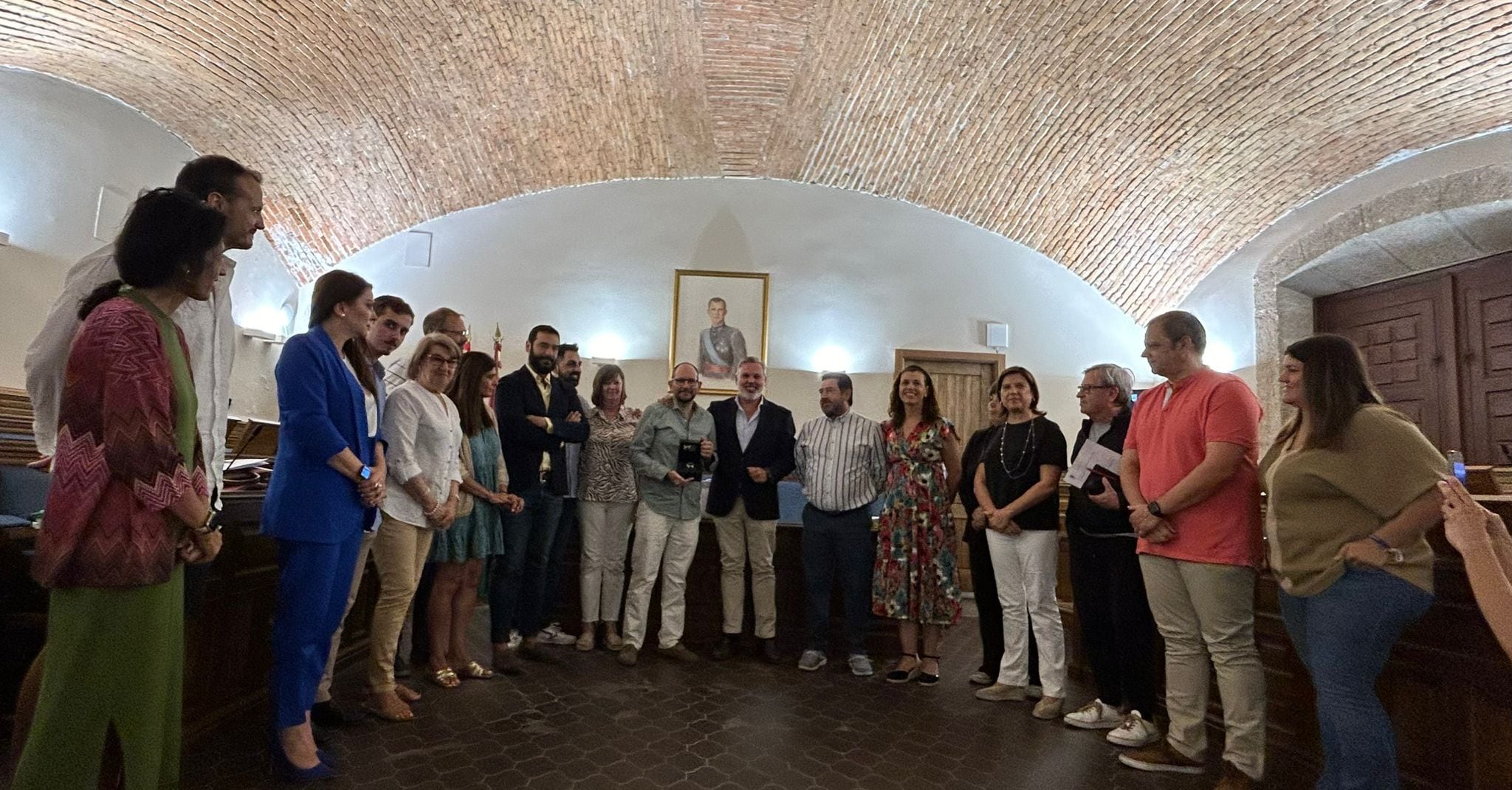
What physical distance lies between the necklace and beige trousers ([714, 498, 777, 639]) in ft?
4.16

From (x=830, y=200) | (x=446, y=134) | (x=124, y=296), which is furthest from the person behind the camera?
(x=830, y=200)

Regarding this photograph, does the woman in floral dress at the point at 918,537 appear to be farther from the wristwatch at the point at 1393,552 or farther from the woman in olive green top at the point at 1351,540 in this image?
the wristwatch at the point at 1393,552

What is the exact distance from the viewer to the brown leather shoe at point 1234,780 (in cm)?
251

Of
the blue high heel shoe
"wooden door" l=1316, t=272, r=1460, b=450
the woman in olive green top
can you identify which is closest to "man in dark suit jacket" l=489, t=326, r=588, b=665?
the blue high heel shoe

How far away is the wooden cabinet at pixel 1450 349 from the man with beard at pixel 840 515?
14.9 feet

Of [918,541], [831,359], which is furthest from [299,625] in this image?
[831,359]

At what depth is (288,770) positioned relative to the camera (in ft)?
7.67

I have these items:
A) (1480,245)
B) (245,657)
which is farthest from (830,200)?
(245,657)

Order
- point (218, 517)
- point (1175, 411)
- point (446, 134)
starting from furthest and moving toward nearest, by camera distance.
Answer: point (446, 134)
point (1175, 411)
point (218, 517)

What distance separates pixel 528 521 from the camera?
400 centimetres

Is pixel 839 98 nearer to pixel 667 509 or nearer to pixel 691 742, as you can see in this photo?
pixel 667 509

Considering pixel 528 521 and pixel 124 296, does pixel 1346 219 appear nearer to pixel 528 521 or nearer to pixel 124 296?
pixel 528 521

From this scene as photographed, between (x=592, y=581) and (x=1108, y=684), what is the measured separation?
2.53 m

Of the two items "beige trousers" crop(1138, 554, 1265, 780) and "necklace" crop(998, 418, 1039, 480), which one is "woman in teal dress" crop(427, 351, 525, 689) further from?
"beige trousers" crop(1138, 554, 1265, 780)
